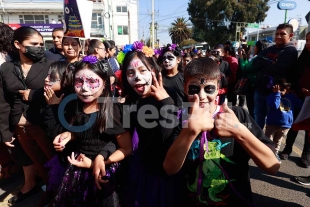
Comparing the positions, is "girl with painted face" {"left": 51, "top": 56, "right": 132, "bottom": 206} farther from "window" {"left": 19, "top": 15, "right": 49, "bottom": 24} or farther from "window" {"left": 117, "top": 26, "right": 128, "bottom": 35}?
"window" {"left": 117, "top": 26, "right": 128, "bottom": 35}

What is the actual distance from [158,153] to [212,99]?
0.53m

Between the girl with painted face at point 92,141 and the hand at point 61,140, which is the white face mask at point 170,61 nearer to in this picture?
the girl with painted face at point 92,141

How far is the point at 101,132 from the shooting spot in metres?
1.64

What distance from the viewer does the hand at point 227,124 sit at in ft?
3.45

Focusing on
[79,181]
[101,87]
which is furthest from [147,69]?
[79,181]

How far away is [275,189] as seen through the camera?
253 centimetres

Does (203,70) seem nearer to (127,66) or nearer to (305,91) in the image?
(127,66)

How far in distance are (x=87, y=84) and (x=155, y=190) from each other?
3.08ft

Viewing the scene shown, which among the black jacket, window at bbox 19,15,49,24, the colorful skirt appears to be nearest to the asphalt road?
the black jacket

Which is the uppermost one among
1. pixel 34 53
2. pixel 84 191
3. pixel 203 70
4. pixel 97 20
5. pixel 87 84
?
pixel 97 20

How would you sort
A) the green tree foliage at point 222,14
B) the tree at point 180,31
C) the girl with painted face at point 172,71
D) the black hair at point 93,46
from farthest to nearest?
the tree at point 180,31 → the green tree foliage at point 222,14 → the black hair at point 93,46 → the girl with painted face at point 172,71

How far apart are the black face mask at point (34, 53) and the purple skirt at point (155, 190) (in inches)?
61.6

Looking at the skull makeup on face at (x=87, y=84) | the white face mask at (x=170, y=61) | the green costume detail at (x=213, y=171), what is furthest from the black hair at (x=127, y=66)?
the white face mask at (x=170, y=61)

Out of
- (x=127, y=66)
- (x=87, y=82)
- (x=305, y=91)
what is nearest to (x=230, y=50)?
(x=305, y=91)
